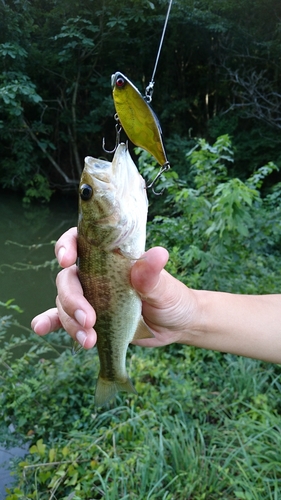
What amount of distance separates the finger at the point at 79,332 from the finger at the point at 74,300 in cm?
3

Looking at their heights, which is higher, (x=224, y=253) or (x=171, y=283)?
(x=171, y=283)

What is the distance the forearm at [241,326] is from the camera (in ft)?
5.06

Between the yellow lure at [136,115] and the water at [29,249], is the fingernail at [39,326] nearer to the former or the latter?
the yellow lure at [136,115]

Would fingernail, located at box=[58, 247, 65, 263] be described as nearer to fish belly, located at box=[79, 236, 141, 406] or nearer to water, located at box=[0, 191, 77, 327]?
fish belly, located at box=[79, 236, 141, 406]

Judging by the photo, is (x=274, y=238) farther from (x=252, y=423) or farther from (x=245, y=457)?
(x=245, y=457)

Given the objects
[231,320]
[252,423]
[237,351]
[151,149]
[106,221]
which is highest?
[151,149]

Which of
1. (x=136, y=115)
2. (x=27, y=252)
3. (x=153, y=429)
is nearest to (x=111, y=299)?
(x=136, y=115)

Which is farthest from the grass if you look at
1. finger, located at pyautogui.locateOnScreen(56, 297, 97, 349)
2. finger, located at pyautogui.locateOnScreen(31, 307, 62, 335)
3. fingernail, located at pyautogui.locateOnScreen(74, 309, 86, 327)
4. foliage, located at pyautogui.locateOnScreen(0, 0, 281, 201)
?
foliage, located at pyautogui.locateOnScreen(0, 0, 281, 201)

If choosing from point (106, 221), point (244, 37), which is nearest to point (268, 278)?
point (106, 221)

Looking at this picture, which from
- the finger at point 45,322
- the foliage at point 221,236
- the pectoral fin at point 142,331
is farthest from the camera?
the foliage at point 221,236

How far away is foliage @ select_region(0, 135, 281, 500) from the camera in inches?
86.6

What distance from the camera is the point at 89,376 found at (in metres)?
3.04

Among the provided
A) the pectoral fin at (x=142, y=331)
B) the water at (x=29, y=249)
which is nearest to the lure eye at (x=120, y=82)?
the pectoral fin at (x=142, y=331)

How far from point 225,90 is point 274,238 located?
8.83 metres
